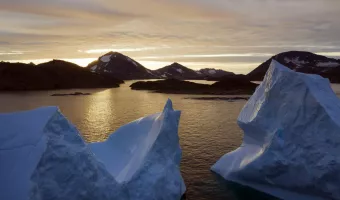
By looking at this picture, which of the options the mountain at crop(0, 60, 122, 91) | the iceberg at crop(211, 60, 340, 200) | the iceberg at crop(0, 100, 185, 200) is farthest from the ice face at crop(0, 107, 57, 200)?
the mountain at crop(0, 60, 122, 91)

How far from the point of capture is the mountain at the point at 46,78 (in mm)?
106812

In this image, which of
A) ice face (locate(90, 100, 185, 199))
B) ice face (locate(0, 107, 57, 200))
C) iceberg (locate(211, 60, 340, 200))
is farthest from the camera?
iceberg (locate(211, 60, 340, 200))

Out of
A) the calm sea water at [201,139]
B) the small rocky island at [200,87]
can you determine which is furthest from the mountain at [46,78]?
the calm sea water at [201,139]

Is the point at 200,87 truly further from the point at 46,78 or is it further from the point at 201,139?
the point at 201,139

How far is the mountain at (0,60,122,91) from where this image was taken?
107 meters

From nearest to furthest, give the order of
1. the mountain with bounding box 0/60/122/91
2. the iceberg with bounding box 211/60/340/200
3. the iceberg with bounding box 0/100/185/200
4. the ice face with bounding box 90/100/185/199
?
the iceberg with bounding box 0/100/185/200, the ice face with bounding box 90/100/185/199, the iceberg with bounding box 211/60/340/200, the mountain with bounding box 0/60/122/91

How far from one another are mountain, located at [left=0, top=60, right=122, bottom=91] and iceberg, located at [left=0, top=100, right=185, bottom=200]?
98665 mm

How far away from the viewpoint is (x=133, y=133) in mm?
16938

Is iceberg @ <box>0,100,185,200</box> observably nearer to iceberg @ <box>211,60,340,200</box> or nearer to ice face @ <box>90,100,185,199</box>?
ice face @ <box>90,100,185,199</box>

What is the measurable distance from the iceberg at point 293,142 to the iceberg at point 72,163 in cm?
394

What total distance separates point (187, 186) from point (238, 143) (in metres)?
10.4

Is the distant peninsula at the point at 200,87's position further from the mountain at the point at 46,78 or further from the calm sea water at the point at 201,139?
the calm sea water at the point at 201,139

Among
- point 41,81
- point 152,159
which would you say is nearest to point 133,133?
point 152,159

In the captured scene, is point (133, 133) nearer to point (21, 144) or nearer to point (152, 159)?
point (152, 159)
